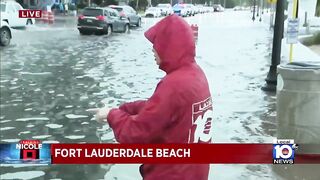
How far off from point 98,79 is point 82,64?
3.18m

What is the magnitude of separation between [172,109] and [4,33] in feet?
57.5

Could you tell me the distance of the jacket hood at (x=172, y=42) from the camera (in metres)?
2.64

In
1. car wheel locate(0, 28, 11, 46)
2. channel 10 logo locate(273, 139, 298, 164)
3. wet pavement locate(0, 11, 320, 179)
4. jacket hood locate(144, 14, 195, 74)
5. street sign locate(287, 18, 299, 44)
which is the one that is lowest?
wet pavement locate(0, 11, 320, 179)

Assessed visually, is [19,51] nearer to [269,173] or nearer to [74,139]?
[74,139]

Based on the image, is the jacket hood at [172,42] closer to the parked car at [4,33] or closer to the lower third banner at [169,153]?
the lower third banner at [169,153]

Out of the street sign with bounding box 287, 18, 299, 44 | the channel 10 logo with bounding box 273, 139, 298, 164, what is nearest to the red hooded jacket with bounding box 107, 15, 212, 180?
the channel 10 logo with bounding box 273, 139, 298, 164

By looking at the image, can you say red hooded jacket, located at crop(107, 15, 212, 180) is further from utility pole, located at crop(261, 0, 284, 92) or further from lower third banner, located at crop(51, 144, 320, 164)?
utility pole, located at crop(261, 0, 284, 92)

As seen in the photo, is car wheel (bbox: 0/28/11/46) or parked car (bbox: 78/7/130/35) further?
parked car (bbox: 78/7/130/35)

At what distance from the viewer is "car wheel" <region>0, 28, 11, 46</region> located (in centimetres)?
1882

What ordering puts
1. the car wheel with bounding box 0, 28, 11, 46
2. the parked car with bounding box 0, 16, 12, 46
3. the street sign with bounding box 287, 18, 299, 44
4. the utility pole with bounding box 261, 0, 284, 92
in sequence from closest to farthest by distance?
the utility pole with bounding box 261, 0, 284, 92, the street sign with bounding box 287, 18, 299, 44, the parked car with bounding box 0, 16, 12, 46, the car wheel with bounding box 0, 28, 11, 46

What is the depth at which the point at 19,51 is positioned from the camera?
18.7 meters

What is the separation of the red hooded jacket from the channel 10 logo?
17.9 inches

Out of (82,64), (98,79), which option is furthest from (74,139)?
(82,64)

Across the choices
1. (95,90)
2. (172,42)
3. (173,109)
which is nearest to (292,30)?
(95,90)
